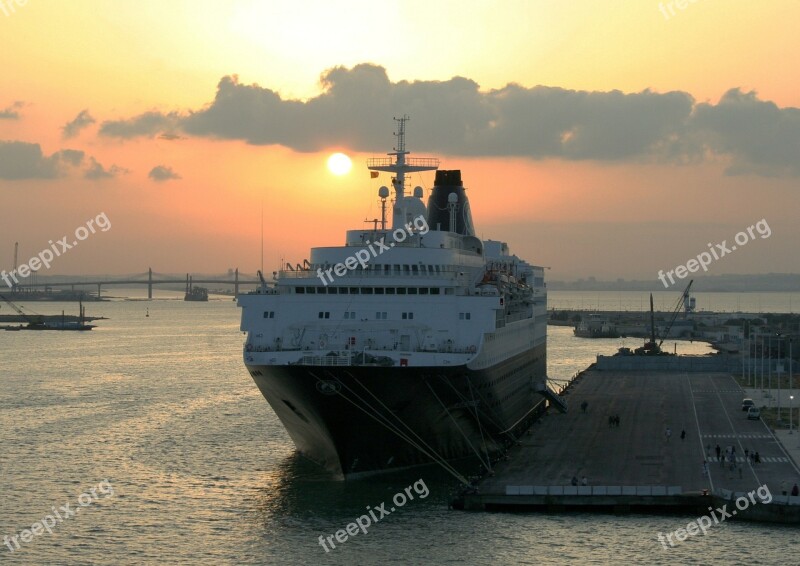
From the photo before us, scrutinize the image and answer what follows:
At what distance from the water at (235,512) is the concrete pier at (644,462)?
Answer: 32.4 inches

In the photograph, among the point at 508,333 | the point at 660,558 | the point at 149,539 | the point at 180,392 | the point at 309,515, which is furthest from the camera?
the point at 180,392

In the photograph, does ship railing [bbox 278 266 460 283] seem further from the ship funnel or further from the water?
the ship funnel

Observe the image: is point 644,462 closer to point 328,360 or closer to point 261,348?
point 328,360

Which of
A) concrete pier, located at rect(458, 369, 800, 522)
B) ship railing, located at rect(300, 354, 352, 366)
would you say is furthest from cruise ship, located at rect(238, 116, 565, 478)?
concrete pier, located at rect(458, 369, 800, 522)

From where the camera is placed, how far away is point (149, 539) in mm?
37219

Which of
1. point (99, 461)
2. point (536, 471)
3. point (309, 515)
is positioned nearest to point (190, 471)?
point (99, 461)

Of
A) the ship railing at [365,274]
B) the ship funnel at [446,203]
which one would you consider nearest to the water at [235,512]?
the ship railing at [365,274]

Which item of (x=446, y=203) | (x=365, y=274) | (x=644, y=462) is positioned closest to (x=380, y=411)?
(x=365, y=274)

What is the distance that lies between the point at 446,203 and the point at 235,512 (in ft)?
93.9

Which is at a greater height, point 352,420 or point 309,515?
point 352,420

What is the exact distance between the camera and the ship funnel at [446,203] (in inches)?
Answer: 2544

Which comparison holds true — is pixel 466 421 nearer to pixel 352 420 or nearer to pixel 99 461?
pixel 352 420

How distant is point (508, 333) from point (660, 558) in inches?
744

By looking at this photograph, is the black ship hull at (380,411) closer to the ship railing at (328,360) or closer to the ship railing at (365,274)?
the ship railing at (328,360)
